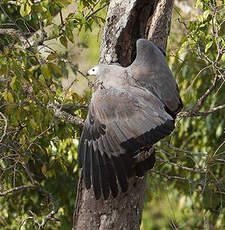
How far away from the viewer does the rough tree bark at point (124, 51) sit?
122 inches

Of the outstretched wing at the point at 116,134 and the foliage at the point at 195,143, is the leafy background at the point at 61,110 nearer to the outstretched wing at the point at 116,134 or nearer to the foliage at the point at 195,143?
the foliage at the point at 195,143

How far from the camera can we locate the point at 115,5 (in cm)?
348

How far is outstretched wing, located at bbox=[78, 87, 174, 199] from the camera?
284cm

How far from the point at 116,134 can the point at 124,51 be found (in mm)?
854

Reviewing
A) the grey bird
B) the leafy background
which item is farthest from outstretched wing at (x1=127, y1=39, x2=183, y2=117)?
the leafy background

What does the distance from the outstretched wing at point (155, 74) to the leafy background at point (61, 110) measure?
45 cm

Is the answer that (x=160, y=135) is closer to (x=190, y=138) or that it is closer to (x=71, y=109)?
(x=71, y=109)

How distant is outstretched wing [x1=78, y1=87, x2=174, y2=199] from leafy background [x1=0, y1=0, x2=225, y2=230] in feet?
1.42

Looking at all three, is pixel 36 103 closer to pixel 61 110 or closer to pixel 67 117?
pixel 67 117

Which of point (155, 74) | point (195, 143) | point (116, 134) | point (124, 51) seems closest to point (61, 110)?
point (124, 51)

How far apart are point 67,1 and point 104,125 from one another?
1248 millimetres

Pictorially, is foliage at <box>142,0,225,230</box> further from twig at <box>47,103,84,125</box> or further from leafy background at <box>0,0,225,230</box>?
twig at <box>47,103,84,125</box>

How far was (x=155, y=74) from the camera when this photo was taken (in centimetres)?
334

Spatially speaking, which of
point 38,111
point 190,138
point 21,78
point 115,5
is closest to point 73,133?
point 38,111
